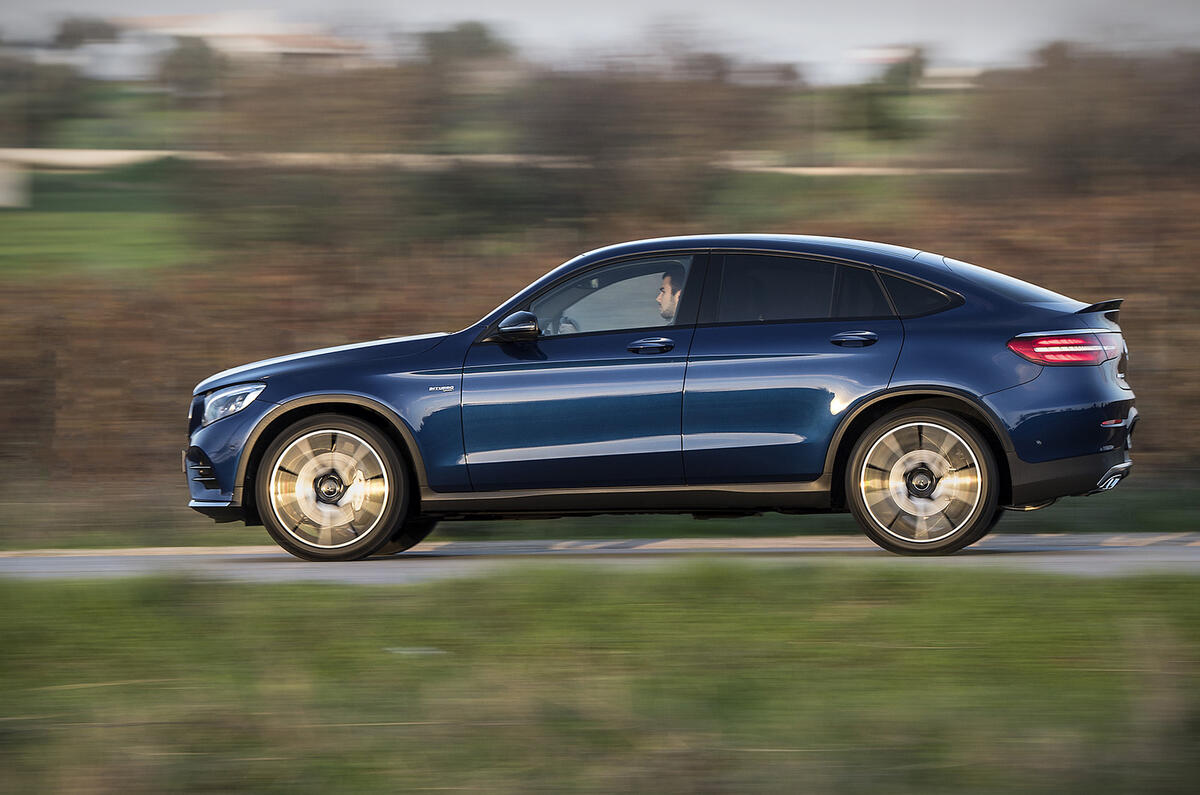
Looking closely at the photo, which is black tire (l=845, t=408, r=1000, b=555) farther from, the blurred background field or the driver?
the blurred background field

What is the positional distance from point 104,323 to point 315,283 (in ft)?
6.76

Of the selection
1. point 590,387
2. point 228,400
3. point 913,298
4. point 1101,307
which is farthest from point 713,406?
point 228,400

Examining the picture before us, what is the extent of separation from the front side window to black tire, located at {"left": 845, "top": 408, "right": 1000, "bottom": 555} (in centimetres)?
124

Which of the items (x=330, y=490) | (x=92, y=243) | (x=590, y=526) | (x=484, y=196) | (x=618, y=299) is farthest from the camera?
(x=92, y=243)

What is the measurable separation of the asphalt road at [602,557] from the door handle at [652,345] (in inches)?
41.4

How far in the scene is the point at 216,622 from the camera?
6.14 meters

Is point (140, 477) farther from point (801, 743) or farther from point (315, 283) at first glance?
point (801, 743)

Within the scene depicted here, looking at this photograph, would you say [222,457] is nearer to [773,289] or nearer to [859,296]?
[773,289]

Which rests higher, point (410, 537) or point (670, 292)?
point (670, 292)

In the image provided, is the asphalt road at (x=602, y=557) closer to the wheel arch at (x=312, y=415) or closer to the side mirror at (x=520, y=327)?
the wheel arch at (x=312, y=415)

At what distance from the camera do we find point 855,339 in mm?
8148

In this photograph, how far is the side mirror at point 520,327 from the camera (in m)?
8.26

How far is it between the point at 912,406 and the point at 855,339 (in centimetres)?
44

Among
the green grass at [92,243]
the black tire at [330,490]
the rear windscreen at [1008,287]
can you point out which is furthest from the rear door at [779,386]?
the green grass at [92,243]
